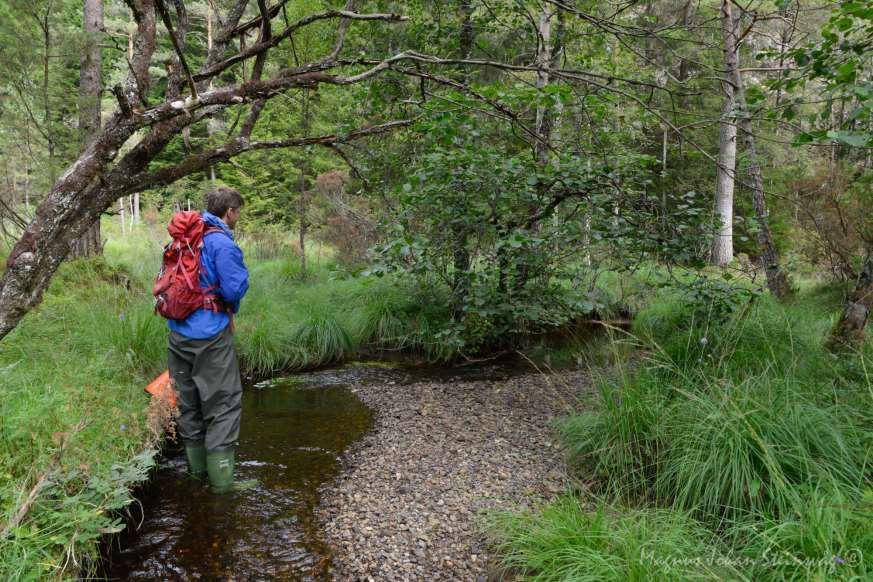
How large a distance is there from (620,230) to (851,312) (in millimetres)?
2000

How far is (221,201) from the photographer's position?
3.77m

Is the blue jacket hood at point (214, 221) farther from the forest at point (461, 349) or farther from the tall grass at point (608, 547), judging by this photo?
the tall grass at point (608, 547)

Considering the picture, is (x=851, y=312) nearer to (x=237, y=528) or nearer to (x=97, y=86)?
(x=237, y=528)

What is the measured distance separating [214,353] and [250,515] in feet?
3.78

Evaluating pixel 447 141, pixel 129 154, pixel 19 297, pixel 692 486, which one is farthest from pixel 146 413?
pixel 692 486

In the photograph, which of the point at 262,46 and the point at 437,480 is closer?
the point at 262,46

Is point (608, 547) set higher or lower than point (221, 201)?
lower

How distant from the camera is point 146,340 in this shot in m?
5.28

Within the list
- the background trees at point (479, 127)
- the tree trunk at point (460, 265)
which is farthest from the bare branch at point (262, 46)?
the tree trunk at point (460, 265)

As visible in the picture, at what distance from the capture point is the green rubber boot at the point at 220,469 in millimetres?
3732

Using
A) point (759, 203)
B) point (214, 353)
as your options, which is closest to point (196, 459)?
point (214, 353)

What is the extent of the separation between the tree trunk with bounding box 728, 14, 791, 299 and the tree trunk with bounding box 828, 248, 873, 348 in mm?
619

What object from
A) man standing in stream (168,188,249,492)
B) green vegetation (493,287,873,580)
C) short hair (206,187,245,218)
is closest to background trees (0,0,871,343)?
short hair (206,187,245,218)

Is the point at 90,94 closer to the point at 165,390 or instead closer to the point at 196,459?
the point at 165,390
